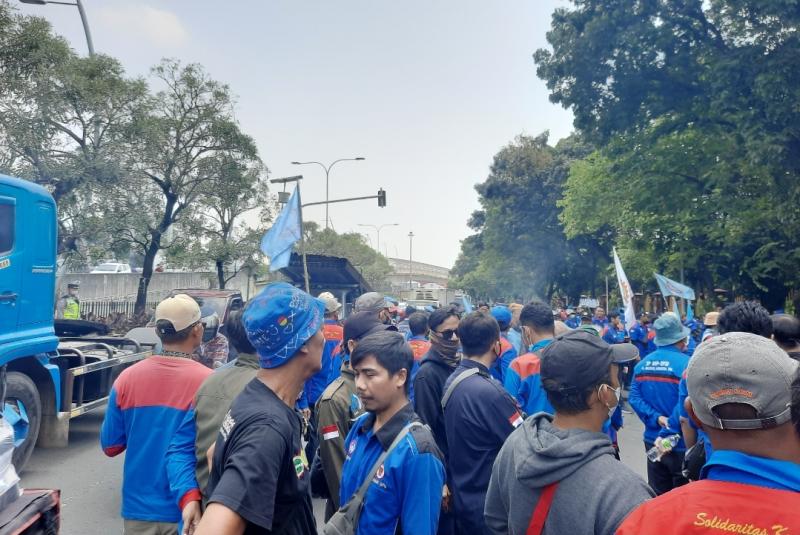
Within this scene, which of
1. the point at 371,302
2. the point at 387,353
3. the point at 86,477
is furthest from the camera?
the point at 86,477

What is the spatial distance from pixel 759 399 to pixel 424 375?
8.86 ft

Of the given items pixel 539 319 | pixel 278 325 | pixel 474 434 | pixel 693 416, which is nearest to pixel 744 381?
pixel 693 416

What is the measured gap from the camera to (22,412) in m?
6.44

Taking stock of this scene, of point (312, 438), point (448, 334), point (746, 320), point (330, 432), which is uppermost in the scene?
point (746, 320)

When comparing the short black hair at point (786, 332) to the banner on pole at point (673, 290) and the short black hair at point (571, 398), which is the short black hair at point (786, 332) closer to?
the short black hair at point (571, 398)

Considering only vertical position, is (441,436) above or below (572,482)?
below

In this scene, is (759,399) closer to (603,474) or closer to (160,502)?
(603,474)

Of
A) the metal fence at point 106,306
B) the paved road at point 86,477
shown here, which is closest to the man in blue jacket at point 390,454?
the paved road at point 86,477

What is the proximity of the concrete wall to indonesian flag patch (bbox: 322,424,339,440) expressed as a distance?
19.5m

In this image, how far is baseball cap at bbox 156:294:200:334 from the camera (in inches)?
136

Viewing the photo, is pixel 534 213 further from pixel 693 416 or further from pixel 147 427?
pixel 693 416

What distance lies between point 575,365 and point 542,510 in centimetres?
50

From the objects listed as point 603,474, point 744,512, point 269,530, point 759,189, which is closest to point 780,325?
point 603,474

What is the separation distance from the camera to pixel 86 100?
1445cm
